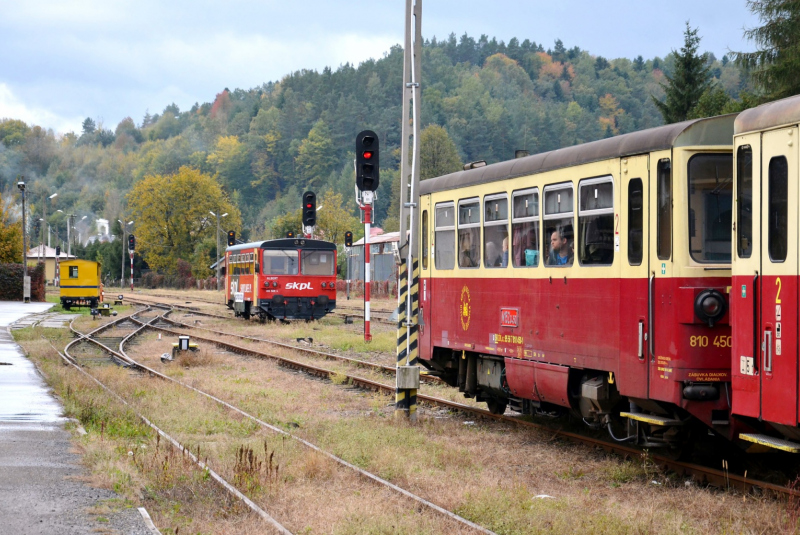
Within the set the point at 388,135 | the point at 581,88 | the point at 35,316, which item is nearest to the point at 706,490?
the point at 35,316

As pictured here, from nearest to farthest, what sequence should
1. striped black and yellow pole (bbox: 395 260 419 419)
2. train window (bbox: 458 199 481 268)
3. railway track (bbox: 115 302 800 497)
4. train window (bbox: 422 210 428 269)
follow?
railway track (bbox: 115 302 800 497) < train window (bbox: 458 199 481 268) < striped black and yellow pole (bbox: 395 260 419 419) < train window (bbox: 422 210 428 269)

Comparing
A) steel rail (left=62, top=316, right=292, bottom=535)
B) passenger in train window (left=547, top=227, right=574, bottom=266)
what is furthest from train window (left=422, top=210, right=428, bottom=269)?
steel rail (left=62, top=316, right=292, bottom=535)

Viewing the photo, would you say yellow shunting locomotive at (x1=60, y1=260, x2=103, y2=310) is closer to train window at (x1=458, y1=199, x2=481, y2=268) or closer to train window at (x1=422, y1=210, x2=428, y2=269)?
train window at (x1=422, y1=210, x2=428, y2=269)

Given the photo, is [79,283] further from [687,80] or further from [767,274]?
[767,274]

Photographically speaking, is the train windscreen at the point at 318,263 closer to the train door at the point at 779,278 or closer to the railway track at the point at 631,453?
the railway track at the point at 631,453

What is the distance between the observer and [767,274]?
25.5 ft

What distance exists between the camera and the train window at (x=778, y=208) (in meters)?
7.62

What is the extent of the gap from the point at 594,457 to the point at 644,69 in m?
191

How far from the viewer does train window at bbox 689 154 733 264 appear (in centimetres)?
887

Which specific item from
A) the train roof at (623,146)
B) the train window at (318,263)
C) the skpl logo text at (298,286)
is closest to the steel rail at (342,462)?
the train roof at (623,146)

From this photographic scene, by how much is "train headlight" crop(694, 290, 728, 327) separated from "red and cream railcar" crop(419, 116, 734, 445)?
1 centimetres

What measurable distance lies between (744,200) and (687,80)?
4457cm

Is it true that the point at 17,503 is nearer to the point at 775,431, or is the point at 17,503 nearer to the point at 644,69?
the point at 775,431

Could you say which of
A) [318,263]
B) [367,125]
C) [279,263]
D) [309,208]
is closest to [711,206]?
[309,208]
